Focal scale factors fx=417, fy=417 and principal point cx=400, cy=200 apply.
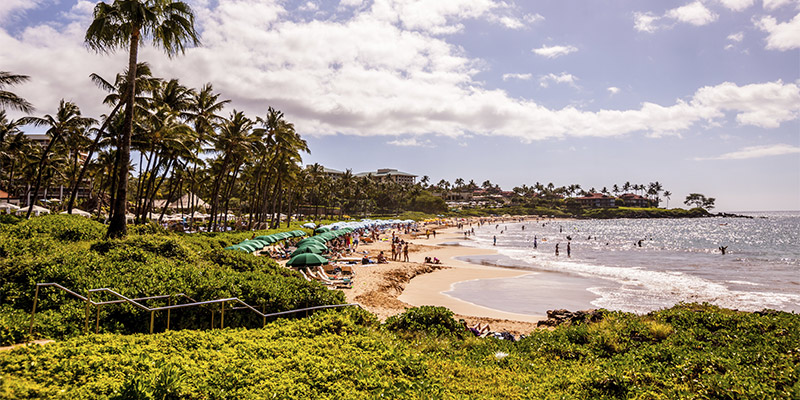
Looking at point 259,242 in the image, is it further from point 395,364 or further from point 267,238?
point 395,364

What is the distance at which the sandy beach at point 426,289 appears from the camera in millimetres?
17684

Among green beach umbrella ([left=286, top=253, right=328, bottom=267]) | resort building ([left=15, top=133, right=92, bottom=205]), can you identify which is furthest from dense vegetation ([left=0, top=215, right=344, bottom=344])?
resort building ([left=15, top=133, right=92, bottom=205])

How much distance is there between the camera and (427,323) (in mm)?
12031

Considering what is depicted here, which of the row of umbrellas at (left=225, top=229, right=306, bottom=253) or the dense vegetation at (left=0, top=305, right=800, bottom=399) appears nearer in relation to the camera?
the dense vegetation at (left=0, top=305, right=800, bottom=399)

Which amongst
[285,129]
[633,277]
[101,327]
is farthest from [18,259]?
[285,129]

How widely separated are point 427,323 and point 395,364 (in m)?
4.89

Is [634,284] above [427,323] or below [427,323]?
below

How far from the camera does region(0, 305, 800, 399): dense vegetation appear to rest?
547cm

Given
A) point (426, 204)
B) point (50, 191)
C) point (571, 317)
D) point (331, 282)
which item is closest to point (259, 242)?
point (331, 282)

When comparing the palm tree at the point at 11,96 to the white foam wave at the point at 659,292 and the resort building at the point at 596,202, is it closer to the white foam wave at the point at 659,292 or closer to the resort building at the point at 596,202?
the white foam wave at the point at 659,292

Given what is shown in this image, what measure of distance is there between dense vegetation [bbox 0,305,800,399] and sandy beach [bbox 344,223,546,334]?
A: 20.8 feet

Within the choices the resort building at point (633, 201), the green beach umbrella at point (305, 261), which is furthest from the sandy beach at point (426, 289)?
the resort building at point (633, 201)

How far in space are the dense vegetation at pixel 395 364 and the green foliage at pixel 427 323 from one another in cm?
102

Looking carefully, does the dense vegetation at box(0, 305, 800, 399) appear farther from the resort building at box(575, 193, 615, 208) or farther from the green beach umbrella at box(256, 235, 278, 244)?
the resort building at box(575, 193, 615, 208)
